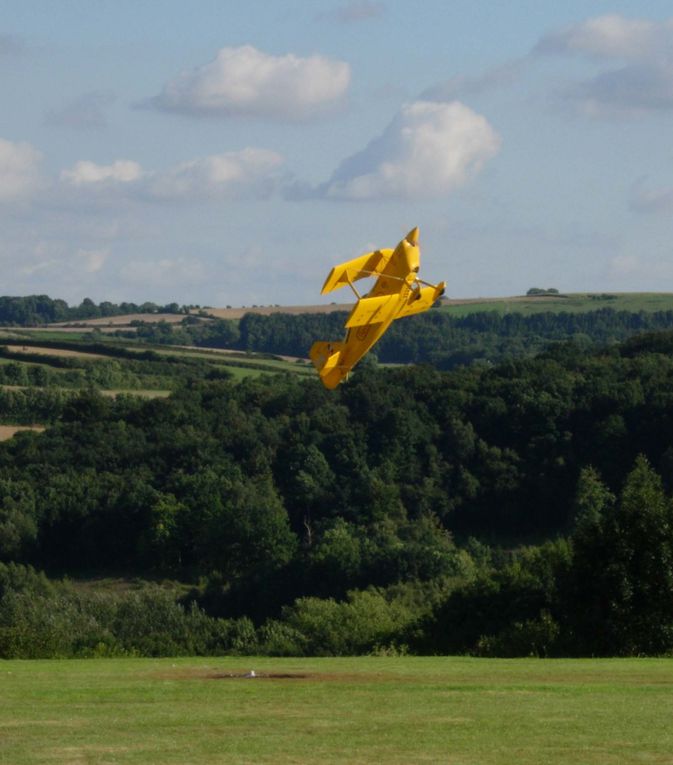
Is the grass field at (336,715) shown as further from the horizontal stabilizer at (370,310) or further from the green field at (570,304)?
the green field at (570,304)

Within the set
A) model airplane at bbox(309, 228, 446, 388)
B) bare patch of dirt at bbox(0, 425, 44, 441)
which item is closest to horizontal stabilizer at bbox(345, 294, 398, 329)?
model airplane at bbox(309, 228, 446, 388)

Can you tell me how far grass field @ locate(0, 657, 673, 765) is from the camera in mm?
14523

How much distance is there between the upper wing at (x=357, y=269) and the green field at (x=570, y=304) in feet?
451

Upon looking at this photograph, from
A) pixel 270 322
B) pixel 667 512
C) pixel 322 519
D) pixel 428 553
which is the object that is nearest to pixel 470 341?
pixel 270 322

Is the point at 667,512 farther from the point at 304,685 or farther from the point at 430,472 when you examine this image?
the point at 430,472

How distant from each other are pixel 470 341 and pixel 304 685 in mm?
140714

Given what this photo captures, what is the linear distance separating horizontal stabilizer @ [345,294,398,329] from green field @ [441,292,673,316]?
138 m

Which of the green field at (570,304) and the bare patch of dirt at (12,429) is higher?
the green field at (570,304)

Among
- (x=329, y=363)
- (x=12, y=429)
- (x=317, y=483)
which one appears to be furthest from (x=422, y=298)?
(x=12, y=429)

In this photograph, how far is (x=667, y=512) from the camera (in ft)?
115

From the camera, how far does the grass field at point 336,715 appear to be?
47.6ft

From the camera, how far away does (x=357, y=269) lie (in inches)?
995

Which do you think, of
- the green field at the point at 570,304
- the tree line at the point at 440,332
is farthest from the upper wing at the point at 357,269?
the green field at the point at 570,304

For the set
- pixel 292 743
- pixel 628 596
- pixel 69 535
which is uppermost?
pixel 292 743
